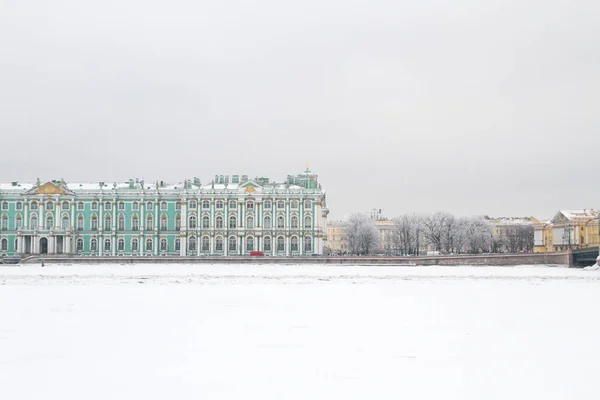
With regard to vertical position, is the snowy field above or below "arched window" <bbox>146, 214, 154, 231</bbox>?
below

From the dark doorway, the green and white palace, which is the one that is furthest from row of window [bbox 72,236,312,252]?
the dark doorway

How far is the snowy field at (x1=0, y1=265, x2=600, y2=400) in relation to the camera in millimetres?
11109

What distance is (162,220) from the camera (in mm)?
77250

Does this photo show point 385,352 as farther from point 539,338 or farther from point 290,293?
point 290,293

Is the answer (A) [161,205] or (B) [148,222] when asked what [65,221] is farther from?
(A) [161,205]

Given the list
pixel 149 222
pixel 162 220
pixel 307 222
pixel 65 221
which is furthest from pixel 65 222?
pixel 307 222

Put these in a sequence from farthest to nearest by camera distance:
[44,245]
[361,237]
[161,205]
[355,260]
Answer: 1. [361,237]
2. [161,205]
3. [44,245]
4. [355,260]

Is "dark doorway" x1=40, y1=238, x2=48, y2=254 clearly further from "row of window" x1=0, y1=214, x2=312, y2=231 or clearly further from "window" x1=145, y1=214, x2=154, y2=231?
"window" x1=145, y1=214, x2=154, y2=231

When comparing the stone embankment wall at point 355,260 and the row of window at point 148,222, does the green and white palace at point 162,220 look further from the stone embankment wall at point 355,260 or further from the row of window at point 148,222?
the stone embankment wall at point 355,260

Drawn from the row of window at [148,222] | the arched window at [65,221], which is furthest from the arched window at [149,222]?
the arched window at [65,221]

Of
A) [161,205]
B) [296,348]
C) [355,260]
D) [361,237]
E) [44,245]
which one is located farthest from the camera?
[361,237]

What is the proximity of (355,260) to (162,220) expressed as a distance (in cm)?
2406

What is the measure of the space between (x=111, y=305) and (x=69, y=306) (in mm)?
1213

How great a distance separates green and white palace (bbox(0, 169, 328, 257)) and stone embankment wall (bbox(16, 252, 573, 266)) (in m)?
9.15
